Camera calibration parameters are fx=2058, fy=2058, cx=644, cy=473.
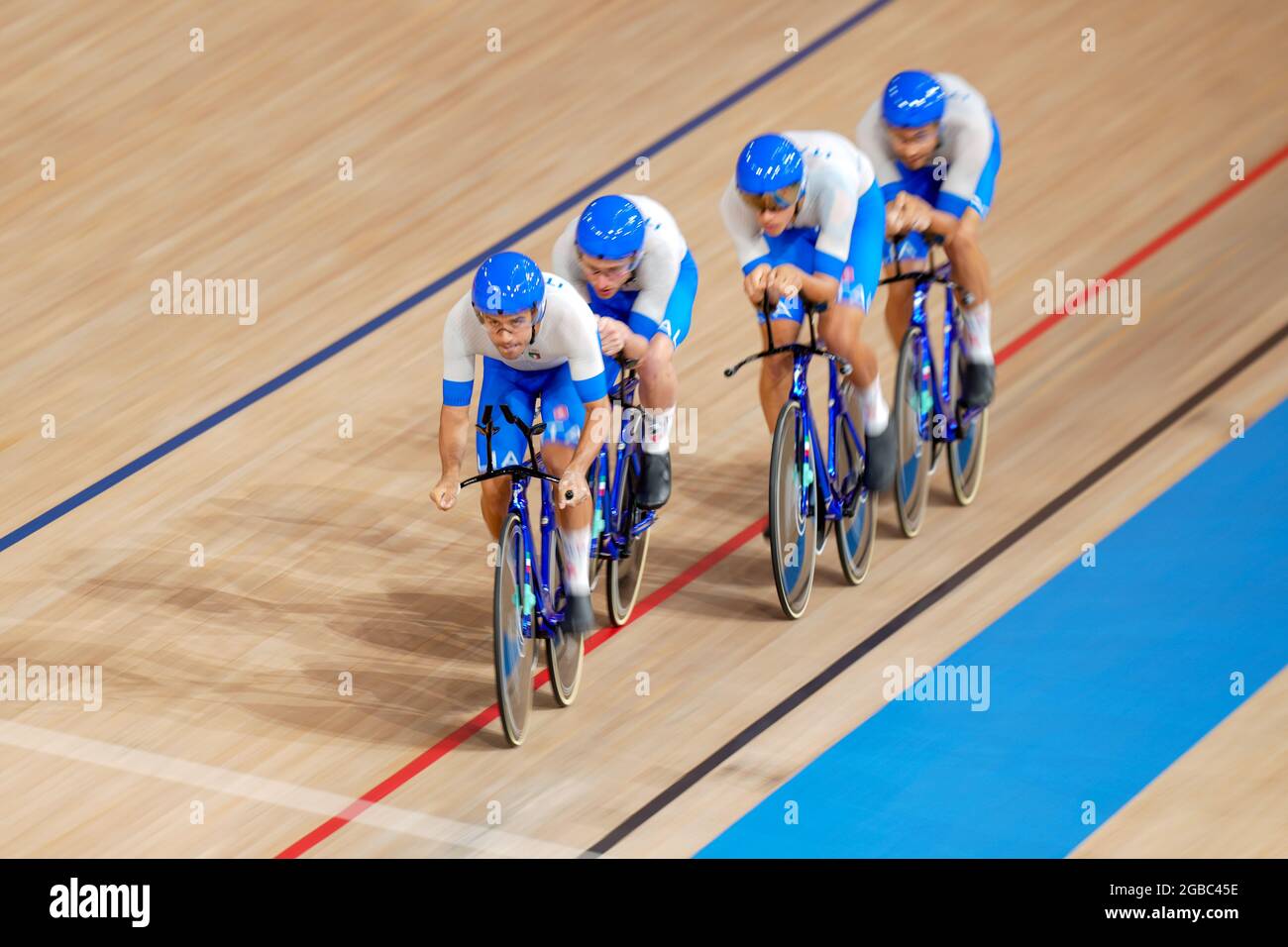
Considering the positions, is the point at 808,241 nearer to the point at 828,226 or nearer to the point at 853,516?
the point at 828,226

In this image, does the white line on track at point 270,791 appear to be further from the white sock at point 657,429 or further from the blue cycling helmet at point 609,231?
the blue cycling helmet at point 609,231

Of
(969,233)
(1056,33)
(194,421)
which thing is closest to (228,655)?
(194,421)

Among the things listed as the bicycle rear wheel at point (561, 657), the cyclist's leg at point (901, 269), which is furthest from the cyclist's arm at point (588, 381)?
the cyclist's leg at point (901, 269)

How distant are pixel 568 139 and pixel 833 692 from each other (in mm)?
3470

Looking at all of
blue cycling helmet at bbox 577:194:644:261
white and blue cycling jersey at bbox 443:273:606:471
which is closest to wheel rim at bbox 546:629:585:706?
white and blue cycling jersey at bbox 443:273:606:471

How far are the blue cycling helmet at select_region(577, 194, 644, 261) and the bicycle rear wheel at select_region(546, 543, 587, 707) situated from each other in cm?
71

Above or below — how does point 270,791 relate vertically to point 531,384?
below

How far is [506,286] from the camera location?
4.45m

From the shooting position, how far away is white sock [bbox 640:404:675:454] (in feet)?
17.4

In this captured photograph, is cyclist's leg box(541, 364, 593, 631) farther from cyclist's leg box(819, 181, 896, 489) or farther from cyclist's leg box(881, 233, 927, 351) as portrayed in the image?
cyclist's leg box(881, 233, 927, 351)

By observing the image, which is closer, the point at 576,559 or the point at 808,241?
the point at 576,559

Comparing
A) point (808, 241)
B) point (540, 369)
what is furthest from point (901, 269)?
point (540, 369)

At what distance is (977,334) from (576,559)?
5.16 feet

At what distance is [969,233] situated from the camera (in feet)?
18.6
